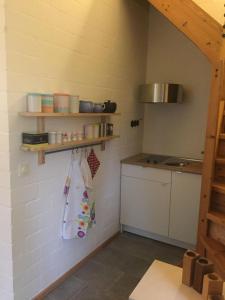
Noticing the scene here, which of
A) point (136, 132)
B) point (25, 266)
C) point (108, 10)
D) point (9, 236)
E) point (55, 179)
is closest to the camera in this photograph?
point (9, 236)

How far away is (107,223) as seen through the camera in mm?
3041

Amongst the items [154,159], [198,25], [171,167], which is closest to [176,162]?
[154,159]

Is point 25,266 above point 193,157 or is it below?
below

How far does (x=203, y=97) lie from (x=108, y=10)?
4.98 feet

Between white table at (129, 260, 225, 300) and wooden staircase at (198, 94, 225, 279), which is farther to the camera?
wooden staircase at (198, 94, 225, 279)

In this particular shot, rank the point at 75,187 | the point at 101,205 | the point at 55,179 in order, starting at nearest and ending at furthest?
the point at 55,179 → the point at 75,187 → the point at 101,205

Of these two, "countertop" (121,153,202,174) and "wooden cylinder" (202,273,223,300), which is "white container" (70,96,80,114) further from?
"wooden cylinder" (202,273,223,300)

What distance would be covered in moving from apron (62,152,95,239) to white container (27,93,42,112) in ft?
2.22

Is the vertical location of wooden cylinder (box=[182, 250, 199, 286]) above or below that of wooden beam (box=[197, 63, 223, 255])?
below

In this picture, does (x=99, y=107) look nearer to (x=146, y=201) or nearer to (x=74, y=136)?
(x=74, y=136)

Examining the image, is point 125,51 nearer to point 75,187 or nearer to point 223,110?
point 223,110

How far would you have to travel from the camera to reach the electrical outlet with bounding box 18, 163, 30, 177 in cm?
186

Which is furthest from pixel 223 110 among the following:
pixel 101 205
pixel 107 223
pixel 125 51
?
pixel 107 223

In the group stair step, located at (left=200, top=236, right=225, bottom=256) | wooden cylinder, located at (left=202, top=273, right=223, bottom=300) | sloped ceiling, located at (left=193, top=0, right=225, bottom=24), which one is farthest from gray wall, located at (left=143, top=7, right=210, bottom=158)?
wooden cylinder, located at (left=202, top=273, right=223, bottom=300)
